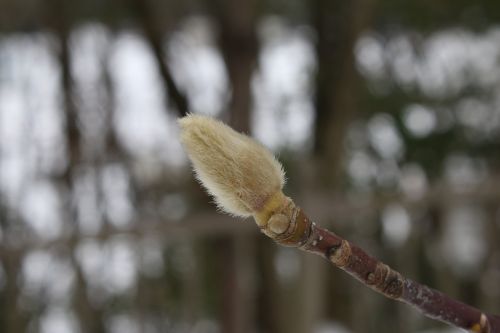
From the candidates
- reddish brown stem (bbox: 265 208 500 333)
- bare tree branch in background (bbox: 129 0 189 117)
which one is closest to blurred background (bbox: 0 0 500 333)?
bare tree branch in background (bbox: 129 0 189 117)

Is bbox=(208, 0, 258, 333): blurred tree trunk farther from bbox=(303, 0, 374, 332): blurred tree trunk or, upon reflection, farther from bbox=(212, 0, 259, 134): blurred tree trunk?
bbox=(303, 0, 374, 332): blurred tree trunk

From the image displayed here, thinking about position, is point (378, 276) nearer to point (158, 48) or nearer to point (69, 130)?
point (158, 48)

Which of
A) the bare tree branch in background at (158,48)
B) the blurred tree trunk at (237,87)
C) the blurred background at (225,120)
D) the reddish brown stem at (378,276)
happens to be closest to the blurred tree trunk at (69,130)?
the blurred background at (225,120)

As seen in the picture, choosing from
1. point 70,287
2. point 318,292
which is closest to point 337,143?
point 318,292

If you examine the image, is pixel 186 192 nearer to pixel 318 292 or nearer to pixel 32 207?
pixel 32 207

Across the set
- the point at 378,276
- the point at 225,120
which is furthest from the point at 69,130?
the point at 378,276

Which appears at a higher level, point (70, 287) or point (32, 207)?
point (32, 207)
